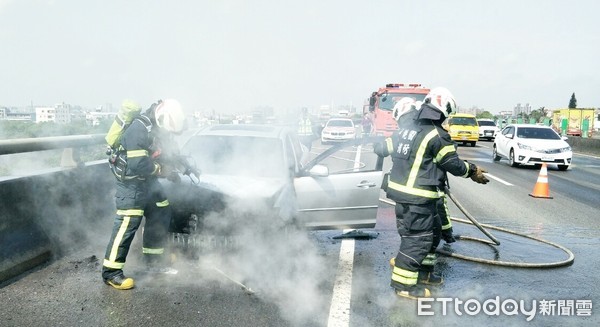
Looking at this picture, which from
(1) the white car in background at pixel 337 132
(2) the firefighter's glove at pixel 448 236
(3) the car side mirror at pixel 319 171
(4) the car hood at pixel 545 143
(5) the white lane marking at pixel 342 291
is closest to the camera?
(5) the white lane marking at pixel 342 291

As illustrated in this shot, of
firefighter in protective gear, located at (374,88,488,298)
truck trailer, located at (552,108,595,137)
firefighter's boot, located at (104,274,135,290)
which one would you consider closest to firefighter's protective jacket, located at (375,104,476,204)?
firefighter in protective gear, located at (374,88,488,298)

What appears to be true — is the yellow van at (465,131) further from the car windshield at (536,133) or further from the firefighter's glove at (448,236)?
the firefighter's glove at (448,236)

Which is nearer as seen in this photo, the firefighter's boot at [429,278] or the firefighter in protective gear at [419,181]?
the firefighter in protective gear at [419,181]

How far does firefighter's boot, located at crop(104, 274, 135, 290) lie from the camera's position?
14.1 feet

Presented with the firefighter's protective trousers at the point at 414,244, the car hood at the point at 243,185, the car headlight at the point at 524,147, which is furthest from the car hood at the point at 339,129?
the firefighter's protective trousers at the point at 414,244

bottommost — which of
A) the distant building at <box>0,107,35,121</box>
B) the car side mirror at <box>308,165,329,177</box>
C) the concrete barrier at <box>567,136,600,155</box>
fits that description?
the concrete barrier at <box>567,136,600,155</box>

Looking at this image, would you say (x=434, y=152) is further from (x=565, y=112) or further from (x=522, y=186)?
(x=565, y=112)

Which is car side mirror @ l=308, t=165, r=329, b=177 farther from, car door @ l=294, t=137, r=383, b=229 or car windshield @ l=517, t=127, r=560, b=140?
car windshield @ l=517, t=127, r=560, b=140

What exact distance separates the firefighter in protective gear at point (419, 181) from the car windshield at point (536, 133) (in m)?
13.5

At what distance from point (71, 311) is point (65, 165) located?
7.77 feet

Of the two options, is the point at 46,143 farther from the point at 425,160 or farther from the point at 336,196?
the point at 425,160

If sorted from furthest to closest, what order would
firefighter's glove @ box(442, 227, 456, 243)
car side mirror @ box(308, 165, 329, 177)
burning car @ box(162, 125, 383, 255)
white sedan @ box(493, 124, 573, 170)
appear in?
white sedan @ box(493, 124, 573, 170) → firefighter's glove @ box(442, 227, 456, 243) → car side mirror @ box(308, 165, 329, 177) → burning car @ box(162, 125, 383, 255)

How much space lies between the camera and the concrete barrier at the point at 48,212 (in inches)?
184

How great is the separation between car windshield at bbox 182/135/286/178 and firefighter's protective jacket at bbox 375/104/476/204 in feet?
5.60
